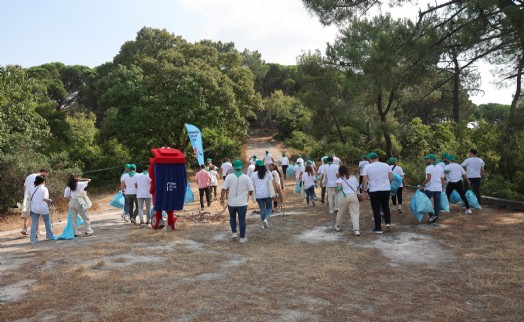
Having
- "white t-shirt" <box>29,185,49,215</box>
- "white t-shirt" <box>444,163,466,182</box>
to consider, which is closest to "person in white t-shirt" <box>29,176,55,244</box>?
"white t-shirt" <box>29,185,49,215</box>

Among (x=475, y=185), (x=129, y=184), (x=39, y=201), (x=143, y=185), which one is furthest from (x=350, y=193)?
(x=39, y=201)

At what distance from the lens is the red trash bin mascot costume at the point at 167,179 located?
9.73m

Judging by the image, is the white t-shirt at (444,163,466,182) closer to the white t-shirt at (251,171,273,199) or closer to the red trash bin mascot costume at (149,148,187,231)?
the white t-shirt at (251,171,273,199)

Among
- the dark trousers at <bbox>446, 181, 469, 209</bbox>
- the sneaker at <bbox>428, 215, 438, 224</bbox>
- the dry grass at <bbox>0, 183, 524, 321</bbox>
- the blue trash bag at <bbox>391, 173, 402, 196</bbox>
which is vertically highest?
the blue trash bag at <bbox>391, 173, 402, 196</bbox>

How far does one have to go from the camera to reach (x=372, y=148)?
29.2 metres

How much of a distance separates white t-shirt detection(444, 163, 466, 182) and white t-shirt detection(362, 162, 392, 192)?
8.24 feet

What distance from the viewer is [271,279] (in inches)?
239

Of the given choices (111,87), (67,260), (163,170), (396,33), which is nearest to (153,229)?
(163,170)

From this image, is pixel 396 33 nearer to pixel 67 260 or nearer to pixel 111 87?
pixel 67 260

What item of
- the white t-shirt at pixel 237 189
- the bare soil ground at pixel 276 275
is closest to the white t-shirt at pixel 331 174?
the bare soil ground at pixel 276 275

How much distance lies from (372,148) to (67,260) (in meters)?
24.5

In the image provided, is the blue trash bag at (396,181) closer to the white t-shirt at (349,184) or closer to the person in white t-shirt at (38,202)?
the white t-shirt at (349,184)

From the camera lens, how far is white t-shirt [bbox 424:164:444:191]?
959cm

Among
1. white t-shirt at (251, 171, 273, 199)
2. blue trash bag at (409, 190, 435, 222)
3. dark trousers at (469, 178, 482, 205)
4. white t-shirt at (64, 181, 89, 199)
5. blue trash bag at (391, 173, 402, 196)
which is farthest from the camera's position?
dark trousers at (469, 178, 482, 205)
